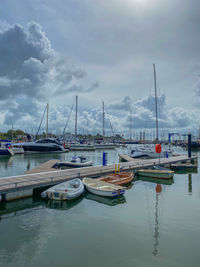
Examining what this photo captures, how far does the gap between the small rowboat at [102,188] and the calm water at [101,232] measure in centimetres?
46

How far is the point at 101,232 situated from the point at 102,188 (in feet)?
21.1

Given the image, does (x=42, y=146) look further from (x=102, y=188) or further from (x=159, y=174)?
(x=102, y=188)

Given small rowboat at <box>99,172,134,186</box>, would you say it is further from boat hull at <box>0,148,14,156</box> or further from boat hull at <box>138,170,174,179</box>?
boat hull at <box>0,148,14,156</box>

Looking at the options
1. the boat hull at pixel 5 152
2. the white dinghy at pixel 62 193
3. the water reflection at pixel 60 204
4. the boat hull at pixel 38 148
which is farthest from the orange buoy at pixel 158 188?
the boat hull at pixel 38 148

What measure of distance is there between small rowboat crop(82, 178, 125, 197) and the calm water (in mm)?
455

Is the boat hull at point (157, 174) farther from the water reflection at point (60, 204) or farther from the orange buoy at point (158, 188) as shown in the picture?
the water reflection at point (60, 204)

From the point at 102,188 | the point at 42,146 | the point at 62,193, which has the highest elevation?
the point at 42,146

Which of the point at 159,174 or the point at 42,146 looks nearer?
the point at 159,174

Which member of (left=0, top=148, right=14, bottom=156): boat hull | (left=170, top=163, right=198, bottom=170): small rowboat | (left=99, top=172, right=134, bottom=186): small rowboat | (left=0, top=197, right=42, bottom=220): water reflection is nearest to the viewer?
(left=0, top=197, right=42, bottom=220): water reflection

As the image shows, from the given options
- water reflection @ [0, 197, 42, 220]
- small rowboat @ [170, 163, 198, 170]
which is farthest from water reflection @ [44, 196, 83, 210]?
small rowboat @ [170, 163, 198, 170]

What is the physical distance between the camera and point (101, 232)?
29.5 ft

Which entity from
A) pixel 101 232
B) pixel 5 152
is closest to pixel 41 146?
pixel 5 152

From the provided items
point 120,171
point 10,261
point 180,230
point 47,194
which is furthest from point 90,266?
point 120,171

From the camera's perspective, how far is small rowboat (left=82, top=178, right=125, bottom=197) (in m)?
14.0
